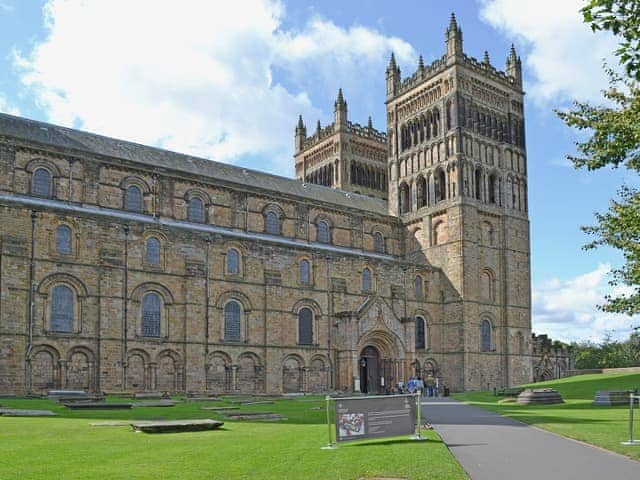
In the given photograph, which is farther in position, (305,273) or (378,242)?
(378,242)

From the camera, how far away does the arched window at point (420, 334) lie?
208ft

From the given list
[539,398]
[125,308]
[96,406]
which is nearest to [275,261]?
[125,308]

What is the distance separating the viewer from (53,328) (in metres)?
43.9

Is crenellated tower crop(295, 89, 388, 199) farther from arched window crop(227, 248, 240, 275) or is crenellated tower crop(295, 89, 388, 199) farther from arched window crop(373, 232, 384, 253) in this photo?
arched window crop(227, 248, 240, 275)

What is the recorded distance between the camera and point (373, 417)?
1788 cm

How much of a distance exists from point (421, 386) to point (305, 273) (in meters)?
11.8

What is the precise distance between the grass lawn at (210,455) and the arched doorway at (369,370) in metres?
36.5

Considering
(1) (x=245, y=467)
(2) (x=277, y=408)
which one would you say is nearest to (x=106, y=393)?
(2) (x=277, y=408)

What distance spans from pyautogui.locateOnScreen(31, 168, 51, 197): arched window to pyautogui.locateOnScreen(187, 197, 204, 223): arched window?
10204 mm

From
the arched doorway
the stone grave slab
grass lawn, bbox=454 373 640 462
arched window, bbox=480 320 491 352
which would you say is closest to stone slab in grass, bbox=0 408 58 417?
grass lawn, bbox=454 373 640 462

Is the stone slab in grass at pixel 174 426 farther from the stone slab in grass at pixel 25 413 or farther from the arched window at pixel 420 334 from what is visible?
the arched window at pixel 420 334

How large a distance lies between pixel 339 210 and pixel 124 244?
22.2 metres

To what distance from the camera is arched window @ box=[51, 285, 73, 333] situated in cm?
4409

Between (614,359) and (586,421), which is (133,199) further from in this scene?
(614,359)
